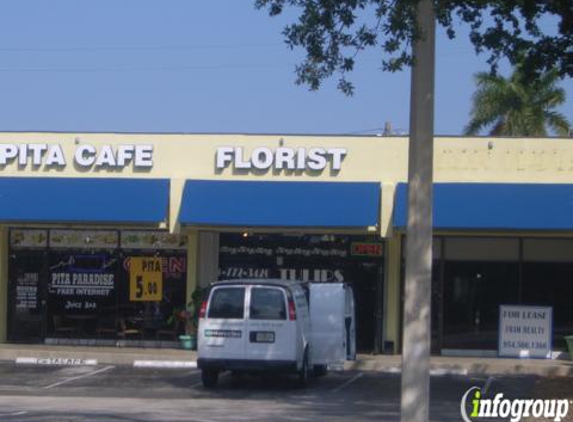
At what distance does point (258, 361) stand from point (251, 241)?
814 centimetres

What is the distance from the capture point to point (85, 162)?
26.1 meters

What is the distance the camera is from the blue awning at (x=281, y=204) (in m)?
24.4

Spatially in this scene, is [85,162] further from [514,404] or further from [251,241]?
[514,404]

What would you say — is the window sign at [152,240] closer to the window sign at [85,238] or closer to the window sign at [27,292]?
the window sign at [85,238]

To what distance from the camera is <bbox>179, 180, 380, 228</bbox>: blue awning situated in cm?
2438

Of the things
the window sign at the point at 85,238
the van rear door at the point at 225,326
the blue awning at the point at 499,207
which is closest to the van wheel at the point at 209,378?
the van rear door at the point at 225,326

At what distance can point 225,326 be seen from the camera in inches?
740

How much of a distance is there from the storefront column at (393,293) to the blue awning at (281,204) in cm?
148

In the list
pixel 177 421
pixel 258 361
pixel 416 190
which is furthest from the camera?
pixel 258 361

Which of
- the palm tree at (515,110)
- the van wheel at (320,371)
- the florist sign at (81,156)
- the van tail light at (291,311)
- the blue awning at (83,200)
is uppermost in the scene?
the palm tree at (515,110)

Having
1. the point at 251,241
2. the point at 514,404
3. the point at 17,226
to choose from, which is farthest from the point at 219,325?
the point at 17,226

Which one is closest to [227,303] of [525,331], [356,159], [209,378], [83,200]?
[209,378]

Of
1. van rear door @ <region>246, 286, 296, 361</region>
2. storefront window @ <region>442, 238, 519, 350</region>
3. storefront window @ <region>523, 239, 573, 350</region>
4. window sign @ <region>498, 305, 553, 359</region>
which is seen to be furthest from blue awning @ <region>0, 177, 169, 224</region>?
storefront window @ <region>523, 239, 573, 350</region>

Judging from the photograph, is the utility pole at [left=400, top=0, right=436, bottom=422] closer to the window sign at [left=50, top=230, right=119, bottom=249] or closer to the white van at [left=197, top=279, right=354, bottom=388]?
the white van at [left=197, top=279, right=354, bottom=388]
